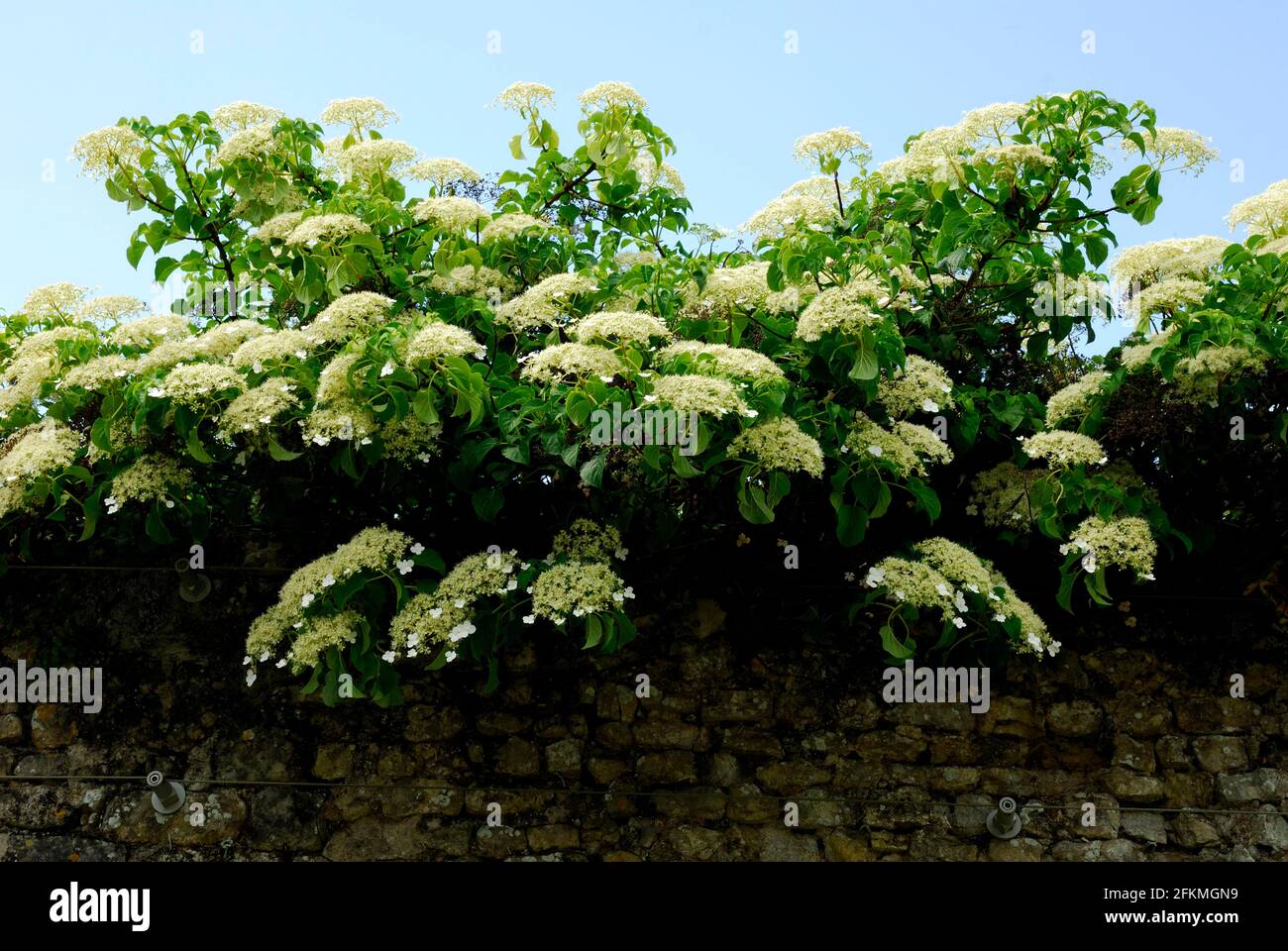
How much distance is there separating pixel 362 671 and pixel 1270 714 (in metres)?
4.90

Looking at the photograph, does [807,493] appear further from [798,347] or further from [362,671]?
[362,671]

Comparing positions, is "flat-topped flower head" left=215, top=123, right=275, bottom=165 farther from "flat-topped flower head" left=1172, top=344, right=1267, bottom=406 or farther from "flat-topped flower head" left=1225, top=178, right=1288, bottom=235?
"flat-topped flower head" left=1225, top=178, right=1288, bottom=235

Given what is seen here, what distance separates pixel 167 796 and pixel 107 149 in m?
3.29

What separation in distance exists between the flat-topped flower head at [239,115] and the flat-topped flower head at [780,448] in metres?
3.30

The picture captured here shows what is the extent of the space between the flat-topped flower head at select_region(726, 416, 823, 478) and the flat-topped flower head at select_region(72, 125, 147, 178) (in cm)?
352

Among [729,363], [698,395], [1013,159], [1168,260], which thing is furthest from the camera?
[1168,260]

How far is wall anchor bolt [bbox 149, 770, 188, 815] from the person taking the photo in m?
6.05

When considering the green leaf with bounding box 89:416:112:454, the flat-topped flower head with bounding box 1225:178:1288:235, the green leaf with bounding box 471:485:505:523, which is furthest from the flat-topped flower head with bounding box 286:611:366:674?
the flat-topped flower head with bounding box 1225:178:1288:235


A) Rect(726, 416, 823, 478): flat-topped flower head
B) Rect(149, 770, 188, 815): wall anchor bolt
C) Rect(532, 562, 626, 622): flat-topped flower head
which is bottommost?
Rect(149, 770, 188, 815): wall anchor bolt

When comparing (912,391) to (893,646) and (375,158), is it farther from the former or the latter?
(375,158)

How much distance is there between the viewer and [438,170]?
6.19m

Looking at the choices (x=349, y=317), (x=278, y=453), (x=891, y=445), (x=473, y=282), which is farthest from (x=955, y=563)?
(x=278, y=453)

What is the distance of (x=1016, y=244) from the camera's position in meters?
5.47

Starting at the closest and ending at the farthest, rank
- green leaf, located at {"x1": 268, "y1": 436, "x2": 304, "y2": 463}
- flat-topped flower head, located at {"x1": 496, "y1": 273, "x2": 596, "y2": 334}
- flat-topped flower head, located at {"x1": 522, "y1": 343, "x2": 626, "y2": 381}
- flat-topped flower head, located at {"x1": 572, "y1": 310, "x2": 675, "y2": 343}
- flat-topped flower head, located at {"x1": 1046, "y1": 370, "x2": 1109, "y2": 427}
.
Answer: flat-topped flower head, located at {"x1": 522, "y1": 343, "x2": 626, "y2": 381} → flat-topped flower head, located at {"x1": 572, "y1": 310, "x2": 675, "y2": 343} → green leaf, located at {"x1": 268, "y1": 436, "x2": 304, "y2": 463} → flat-topped flower head, located at {"x1": 496, "y1": 273, "x2": 596, "y2": 334} → flat-topped flower head, located at {"x1": 1046, "y1": 370, "x2": 1109, "y2": 427}
